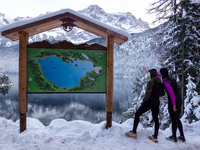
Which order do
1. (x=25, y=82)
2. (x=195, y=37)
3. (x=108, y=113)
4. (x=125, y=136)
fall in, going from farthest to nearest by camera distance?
1. (x=195, y=37)
2. (x=108, y=113)
3. (x=25, y=82)
4. (x=125, y=136)

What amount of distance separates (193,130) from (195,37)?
18.0ft

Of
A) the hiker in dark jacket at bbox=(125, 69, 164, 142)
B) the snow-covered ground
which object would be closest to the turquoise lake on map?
the snow-covered ground

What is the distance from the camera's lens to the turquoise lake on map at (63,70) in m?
4.75

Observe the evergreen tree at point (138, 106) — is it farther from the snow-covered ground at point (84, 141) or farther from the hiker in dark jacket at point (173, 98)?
the hiker in dark jacket at point (173, 98)

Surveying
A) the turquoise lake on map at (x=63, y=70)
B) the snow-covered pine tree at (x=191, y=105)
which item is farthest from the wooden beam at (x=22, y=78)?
the snow-covered pine tree at (x=191, y=105)

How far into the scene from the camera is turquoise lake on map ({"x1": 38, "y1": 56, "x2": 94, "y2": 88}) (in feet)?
15.6

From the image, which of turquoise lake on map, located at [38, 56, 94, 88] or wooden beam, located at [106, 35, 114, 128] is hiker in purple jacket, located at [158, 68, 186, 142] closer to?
wooden beam, located at [106, 35, 114, 128]

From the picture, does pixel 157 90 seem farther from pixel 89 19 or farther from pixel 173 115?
pixel 89 19

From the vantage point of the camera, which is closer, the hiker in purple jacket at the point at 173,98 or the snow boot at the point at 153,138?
the hiker in purple jacket at the point at 173,98

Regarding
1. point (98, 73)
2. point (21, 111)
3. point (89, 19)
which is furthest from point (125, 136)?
point (89, 19)

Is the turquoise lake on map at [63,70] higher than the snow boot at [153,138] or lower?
higher

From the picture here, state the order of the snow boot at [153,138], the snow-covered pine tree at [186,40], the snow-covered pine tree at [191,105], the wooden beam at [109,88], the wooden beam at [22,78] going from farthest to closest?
the snow-covered pine tree at [186,40] → the snow-covered pine tree at [191,105] → the wooden beam at [109,88] → the wooden beam at [22,78] → the snow boot at [153,138]

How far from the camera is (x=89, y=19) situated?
4.62 metres

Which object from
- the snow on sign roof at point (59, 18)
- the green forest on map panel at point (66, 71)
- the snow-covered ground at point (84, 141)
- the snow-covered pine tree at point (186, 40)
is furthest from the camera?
the snow-covered pine tree at point (186, 40)
